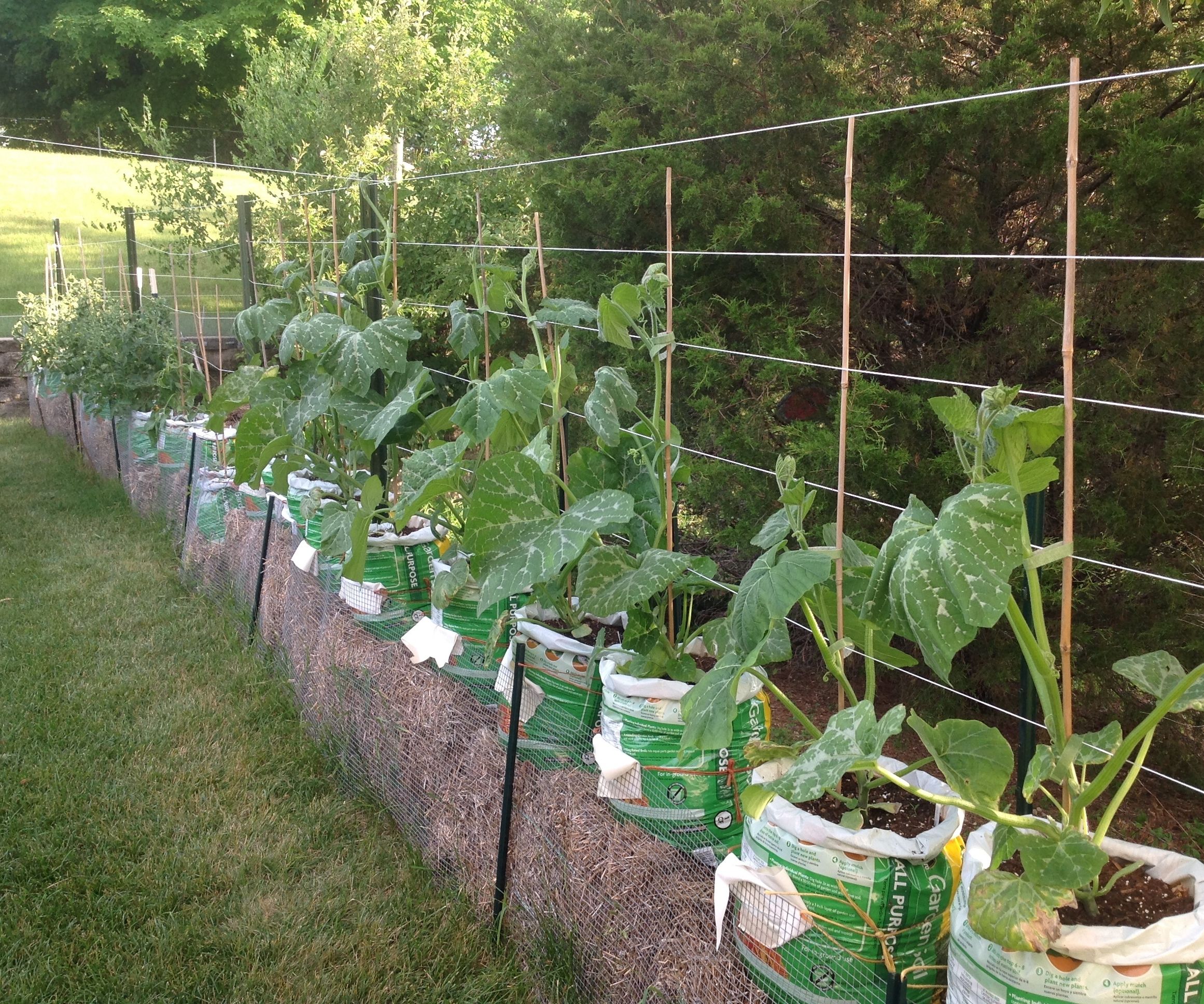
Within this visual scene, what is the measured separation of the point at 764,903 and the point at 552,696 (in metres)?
0.81

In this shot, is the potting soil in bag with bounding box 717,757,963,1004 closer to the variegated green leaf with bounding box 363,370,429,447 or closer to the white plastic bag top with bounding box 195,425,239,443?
the variegated green leaf with bounding box 363,370,429,447

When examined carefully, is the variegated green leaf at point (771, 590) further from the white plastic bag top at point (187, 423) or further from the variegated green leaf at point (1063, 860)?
the white plastic bag top at point (187, 423)

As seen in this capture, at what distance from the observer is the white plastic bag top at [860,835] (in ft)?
4.42

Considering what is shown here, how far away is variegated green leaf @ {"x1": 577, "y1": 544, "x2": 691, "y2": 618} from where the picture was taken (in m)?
1.77

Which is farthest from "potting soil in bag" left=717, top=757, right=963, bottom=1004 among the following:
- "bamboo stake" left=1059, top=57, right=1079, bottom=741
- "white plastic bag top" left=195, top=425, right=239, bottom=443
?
"white plastic bag top" left=195, top=425, right=239, bottom=443

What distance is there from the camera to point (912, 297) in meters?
2.95

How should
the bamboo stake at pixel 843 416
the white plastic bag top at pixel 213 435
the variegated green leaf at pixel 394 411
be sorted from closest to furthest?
the bamboo stake at pixel 843 416 < the variegated green leaf at pixel 394 411 < the white plastic bag top at pixel 213 435

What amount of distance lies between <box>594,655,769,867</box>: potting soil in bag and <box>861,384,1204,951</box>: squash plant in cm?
51

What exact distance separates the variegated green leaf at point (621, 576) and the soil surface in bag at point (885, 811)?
437 millimetres

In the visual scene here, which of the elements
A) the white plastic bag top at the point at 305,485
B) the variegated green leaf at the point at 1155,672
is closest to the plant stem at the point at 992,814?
the variegated green leaf at the point at 1155,672

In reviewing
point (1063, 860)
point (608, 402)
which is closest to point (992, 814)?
point (1063, 860)

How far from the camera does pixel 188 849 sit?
2373 millimetres

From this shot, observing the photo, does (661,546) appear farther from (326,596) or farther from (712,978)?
(326,596)

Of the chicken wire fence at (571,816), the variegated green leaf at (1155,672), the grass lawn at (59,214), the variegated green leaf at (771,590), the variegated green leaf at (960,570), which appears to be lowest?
the chicken wire fence at (571,816)
